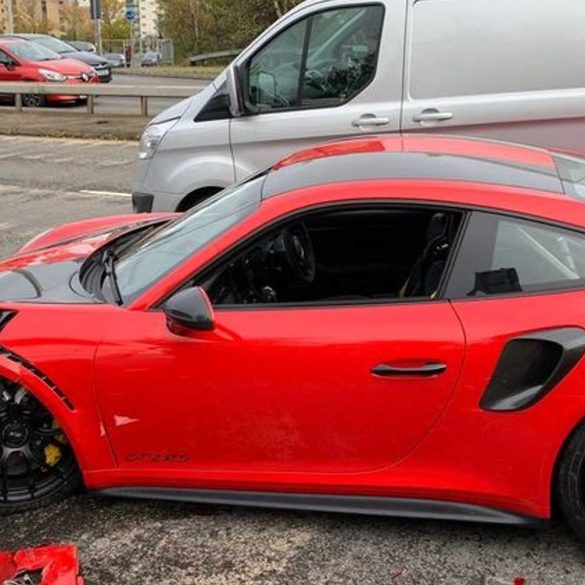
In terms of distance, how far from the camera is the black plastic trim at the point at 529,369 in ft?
8.01

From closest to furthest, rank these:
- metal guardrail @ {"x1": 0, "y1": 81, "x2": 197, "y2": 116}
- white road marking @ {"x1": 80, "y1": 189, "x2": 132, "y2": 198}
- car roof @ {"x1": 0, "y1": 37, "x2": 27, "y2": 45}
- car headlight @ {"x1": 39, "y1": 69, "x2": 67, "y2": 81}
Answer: white road marking @ {"x1": 80, "y1": 189, "x2": 132, "y2": 198}, metal guardrail @ {"x1": 0, "y1": 81, "x2": 197, "y2": 116}, car headlight @ {"x1": 39, "y1": 69, "x2": 67, "y2": 81}, car roof @ {"x1": 0, "y1": 37, "x2": 27, "y2": 45}

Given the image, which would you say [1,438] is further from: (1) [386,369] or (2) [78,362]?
(1) [386,369]

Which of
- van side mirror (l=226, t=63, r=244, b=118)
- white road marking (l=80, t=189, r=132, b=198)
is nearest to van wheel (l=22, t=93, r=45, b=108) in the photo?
white road marking (l=80, t=189, r=132, b=198)

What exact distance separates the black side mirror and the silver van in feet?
9.54

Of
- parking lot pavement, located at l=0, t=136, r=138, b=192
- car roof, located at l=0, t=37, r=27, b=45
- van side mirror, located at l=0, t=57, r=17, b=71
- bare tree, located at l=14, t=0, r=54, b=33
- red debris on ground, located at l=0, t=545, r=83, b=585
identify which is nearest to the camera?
red debris on ground, located at l=0, t=545, r=83, b=585

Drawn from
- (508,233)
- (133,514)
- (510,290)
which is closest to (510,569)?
(510,290)

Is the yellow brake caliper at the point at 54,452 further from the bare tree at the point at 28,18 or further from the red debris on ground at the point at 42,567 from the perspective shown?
the bare tree at the point at 28,18

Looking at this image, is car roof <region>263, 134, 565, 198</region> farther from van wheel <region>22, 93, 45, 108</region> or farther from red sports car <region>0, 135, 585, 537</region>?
van wheel <region>22, 93, 45, 108</region>

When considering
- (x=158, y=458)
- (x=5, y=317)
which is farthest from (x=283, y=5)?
(x=158, y=458)

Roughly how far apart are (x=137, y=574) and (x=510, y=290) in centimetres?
162

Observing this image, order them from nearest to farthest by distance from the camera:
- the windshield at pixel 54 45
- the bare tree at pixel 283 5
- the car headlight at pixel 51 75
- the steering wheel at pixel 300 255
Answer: the steering wheel at pixel 300 255, the car headlight at pixel 51 75, the windshield at pixel 54 45, the bare tree at pixel 283 5

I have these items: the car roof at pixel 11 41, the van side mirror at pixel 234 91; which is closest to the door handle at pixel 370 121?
the van side mirror at pixel 234 91

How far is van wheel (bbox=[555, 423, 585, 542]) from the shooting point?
8.23 ft

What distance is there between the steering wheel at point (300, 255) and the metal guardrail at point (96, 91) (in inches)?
424
